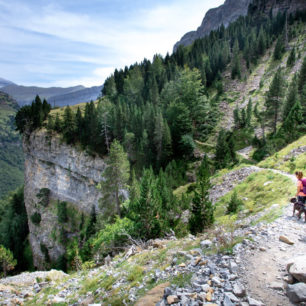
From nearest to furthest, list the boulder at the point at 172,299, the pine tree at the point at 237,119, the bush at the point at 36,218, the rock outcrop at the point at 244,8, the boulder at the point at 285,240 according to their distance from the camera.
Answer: the boulder at the point at 172,299 < the boulder at the point at 285,240 < the pine tree at the point at 237,119 < the bush at the point at 36,218 < the rock outcrop at the point at 244,8

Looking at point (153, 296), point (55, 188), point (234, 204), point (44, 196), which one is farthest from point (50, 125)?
point (153, 296)

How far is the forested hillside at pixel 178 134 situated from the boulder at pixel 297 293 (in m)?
8.56

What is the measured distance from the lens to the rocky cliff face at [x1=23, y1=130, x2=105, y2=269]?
50.5 metres

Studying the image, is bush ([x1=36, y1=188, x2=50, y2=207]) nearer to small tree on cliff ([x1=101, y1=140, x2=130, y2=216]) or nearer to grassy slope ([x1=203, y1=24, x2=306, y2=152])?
small tree on cliff ([x1=101, y1=140, x2=130, y2=216])

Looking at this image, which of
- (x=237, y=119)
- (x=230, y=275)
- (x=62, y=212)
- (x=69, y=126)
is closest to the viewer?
(x=230, y=275)

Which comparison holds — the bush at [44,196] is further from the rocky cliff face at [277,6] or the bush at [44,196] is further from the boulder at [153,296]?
the rocky cliff face at [277,6]

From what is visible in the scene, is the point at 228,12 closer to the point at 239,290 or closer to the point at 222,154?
the point at 222,154

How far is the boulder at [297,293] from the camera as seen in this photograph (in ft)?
13.9

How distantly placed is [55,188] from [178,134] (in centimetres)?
4200

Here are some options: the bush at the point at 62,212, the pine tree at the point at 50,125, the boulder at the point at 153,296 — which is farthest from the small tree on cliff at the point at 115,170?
the pine tree at the point at 50,125

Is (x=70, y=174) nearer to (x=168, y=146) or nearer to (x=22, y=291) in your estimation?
(x=168, y=146)

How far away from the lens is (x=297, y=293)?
14.0 ft

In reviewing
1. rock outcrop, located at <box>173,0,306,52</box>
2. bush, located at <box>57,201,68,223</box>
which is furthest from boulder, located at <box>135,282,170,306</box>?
rock outcrop, located at <box>173,0,306,52</box>

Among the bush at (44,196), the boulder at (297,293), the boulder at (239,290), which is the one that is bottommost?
the bush at (44,196)
